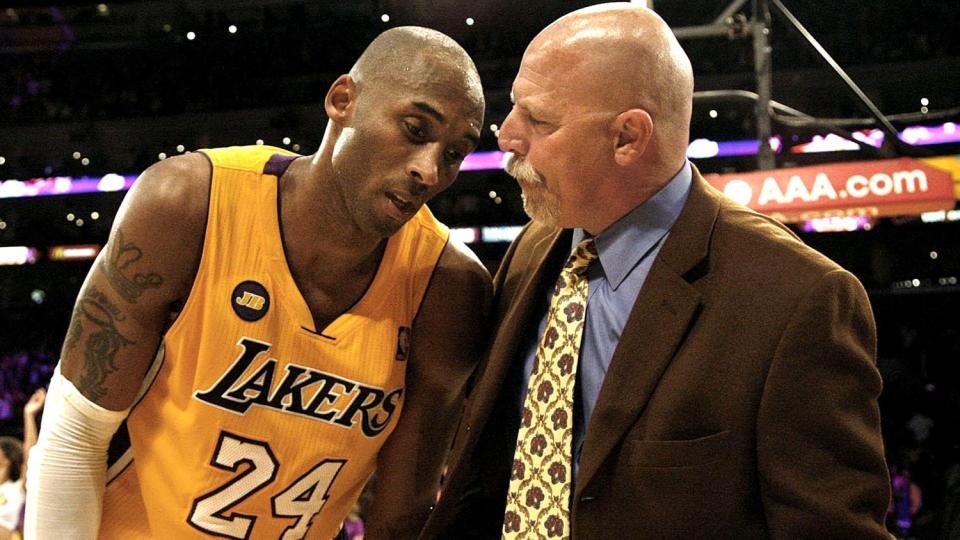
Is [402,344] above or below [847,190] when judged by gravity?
above

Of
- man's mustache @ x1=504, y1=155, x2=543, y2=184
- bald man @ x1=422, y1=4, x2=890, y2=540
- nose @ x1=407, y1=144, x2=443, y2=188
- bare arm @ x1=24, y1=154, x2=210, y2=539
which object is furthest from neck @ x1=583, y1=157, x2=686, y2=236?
bare arm @ x1=24, y1=154, x2=210, y2=539

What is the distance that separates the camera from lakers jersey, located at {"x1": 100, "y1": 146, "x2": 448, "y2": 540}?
2.05 meters

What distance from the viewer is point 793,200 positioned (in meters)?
4.97

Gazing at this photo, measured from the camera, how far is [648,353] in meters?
1.66

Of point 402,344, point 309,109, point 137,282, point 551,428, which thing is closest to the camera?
point 551,428

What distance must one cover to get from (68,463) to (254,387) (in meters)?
0.42

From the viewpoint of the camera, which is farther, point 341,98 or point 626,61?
point 341,98

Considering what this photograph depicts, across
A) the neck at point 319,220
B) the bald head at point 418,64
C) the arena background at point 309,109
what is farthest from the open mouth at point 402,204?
the arena background at point 309,109

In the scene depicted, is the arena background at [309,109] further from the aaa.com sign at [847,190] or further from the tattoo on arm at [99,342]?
the tattoo on arm at [99,342]

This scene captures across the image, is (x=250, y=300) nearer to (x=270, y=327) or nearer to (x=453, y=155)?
(x=270, y=327)

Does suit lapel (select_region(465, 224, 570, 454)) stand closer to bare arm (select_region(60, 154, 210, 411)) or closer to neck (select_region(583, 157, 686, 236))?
neck (select_region(583, 157, 686, 236))

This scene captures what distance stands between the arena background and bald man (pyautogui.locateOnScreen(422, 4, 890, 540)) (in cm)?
1014

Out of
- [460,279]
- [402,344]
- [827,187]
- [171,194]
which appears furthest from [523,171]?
[827,187]

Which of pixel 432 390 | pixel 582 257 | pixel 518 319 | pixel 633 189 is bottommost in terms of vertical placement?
pixel 432 390
